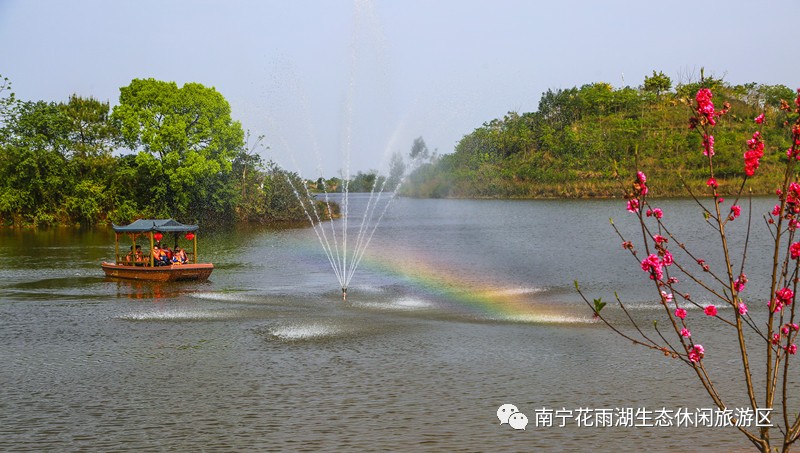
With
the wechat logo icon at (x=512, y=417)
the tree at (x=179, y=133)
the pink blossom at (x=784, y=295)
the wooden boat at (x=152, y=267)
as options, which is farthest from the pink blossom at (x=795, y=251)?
the tree at (x=179, y=133)

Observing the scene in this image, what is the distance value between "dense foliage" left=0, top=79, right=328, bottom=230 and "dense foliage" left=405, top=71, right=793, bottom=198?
80.2 meters

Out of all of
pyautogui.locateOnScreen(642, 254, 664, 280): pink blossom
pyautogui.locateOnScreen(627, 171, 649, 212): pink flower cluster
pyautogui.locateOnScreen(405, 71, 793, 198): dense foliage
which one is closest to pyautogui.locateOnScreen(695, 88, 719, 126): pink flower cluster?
pyautogui.locateOnScreen(627, 171, 649, 212): pink flower cluster

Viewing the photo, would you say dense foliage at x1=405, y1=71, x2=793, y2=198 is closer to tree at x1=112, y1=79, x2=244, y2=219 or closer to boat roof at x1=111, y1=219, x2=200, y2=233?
tree at x1=112, y1=79, x2=244, y2=219

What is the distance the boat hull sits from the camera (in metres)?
38.5

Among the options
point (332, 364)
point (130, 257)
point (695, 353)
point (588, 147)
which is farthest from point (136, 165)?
point (588, 147)

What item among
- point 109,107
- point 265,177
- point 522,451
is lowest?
point 522,451

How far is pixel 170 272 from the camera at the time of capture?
126 ft

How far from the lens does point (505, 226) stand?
78.9 metres

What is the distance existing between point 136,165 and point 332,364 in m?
71.0

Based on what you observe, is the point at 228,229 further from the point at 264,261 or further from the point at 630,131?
the point at 630,131

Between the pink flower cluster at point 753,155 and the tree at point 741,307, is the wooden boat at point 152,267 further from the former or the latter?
the pink flower cluster at point 753,155

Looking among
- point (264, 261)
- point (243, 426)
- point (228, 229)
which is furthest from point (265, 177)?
point (243, 426)

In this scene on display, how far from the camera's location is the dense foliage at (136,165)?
7881 cm

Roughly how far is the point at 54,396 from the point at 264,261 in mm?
31520
